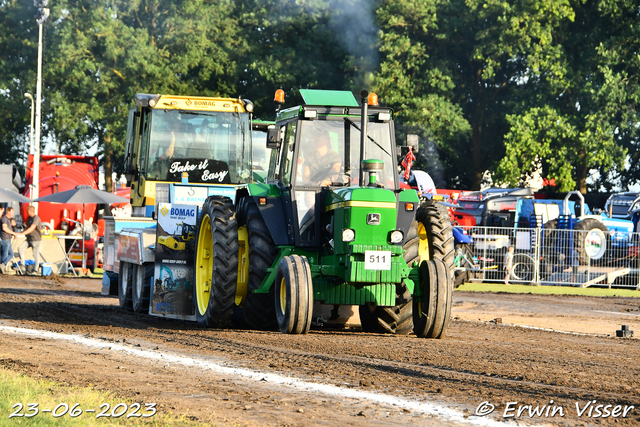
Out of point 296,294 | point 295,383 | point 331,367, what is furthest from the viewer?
point 296,294

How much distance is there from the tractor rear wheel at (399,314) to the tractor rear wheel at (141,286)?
358 cm

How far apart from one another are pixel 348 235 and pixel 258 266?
1.28 m

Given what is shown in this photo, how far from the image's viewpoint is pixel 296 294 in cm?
973

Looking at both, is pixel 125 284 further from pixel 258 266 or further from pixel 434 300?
pixel 434 300

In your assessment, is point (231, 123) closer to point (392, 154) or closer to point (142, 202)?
point (142, 202)

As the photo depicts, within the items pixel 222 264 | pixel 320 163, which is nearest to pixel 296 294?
pixel 222 264

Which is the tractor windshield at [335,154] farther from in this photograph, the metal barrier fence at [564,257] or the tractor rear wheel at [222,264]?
the metal barrier fence at [564,257]

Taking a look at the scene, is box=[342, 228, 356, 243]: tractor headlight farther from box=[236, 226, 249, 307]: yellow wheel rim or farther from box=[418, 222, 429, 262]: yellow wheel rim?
box=[418, 222, 429, 262]: yellow wheel rim

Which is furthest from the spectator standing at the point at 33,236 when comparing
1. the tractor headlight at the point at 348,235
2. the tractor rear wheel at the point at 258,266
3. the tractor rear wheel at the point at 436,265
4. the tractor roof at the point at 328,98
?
the tractor headlight at the point at 348,235

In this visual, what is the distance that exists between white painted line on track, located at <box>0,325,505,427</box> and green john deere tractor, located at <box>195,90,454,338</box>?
1.87m

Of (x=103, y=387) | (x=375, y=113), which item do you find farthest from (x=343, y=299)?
(x=103, y=387)

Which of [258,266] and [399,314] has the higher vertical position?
[258,266]

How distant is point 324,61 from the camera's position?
40750mm

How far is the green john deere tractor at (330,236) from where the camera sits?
9.98 metres
